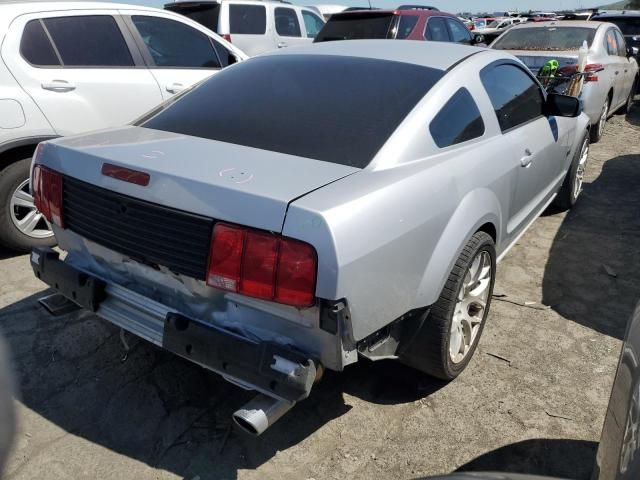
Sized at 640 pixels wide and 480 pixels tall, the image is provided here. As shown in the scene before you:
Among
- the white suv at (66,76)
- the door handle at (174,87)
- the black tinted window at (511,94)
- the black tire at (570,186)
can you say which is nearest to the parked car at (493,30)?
the black tire at (570,186)

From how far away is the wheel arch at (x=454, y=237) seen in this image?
88.6 inches

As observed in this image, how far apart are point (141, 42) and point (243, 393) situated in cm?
331

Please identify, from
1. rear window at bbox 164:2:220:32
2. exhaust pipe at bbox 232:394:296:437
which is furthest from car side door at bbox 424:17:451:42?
exhaust pipe at bbox 232:394:296:437

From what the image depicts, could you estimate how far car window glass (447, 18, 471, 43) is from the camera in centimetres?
957

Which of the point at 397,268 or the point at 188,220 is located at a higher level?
the point at 188,220

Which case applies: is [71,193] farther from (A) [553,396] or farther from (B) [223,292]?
(A) [553,396]

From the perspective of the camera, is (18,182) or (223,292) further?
(18,182)

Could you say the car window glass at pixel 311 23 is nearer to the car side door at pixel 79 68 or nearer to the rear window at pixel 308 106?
the car side door at pixel 79 68

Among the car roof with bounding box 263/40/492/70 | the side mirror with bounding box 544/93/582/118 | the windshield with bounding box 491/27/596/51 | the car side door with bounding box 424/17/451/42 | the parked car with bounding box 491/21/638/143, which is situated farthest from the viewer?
the car side door with bounding box 424/17/451/42

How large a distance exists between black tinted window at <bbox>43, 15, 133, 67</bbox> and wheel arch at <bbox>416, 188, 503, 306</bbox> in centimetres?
324

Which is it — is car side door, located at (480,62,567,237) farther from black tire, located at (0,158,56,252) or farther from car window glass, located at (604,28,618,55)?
car window glass, located at (604,28,618,55)

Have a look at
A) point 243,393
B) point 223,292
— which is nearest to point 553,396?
point 243,393

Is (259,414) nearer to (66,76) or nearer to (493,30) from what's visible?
(66,76)

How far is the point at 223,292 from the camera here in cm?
201
